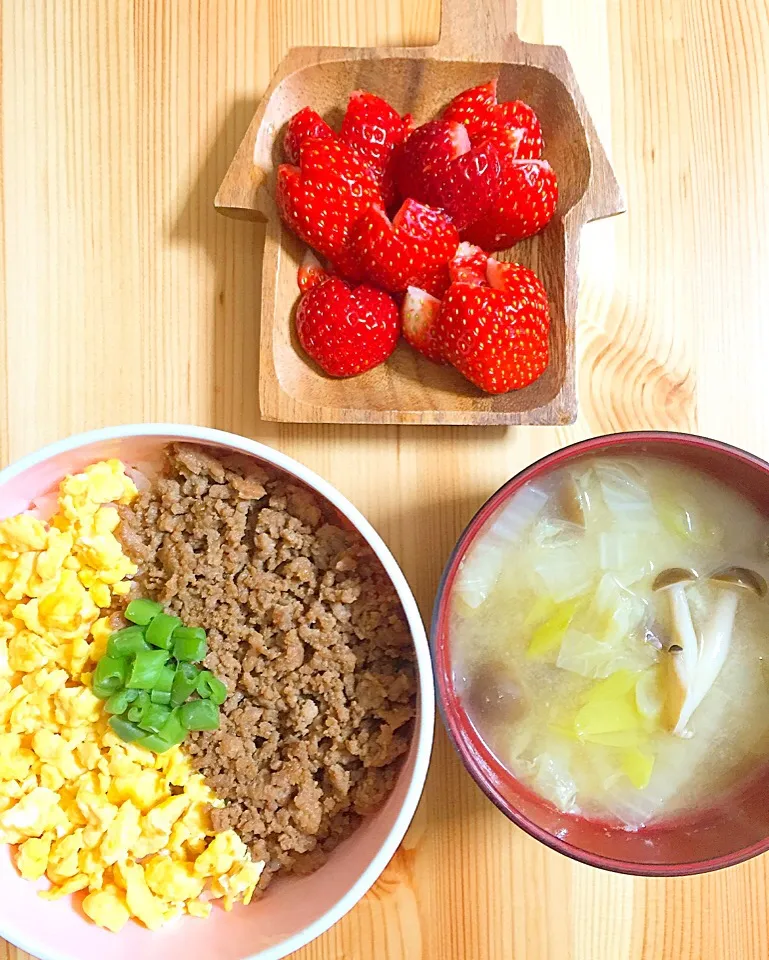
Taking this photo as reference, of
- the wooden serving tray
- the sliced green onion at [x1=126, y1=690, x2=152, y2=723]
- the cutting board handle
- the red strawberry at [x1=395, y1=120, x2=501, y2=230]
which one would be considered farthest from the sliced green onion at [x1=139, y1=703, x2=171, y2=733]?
the cutting board handle

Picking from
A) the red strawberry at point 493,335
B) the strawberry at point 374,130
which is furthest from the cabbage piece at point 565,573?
the strawberry at point 374,130

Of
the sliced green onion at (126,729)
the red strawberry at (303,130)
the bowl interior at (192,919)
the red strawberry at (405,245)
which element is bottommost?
the bowl interior at (192,919)

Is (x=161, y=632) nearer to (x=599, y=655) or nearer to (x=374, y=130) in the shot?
(x=599, y=655)

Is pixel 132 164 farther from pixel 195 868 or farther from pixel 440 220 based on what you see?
pixel 195 868

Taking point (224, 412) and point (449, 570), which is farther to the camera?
point (224, 412)

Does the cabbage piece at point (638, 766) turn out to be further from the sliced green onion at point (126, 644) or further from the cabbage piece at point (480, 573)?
the sliced green onion at point (126, 644)

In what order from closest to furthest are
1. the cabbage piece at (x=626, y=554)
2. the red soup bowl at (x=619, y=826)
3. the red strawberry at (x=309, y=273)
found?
the red soup bowl at (x=619, y=826) < the cabbage piece at (x=626, y=554) < the red strawberry at (x=309, y=273)

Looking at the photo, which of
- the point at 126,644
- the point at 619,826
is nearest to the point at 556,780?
the point at 619,826

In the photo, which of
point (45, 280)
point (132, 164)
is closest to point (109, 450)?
point (45, 280)
